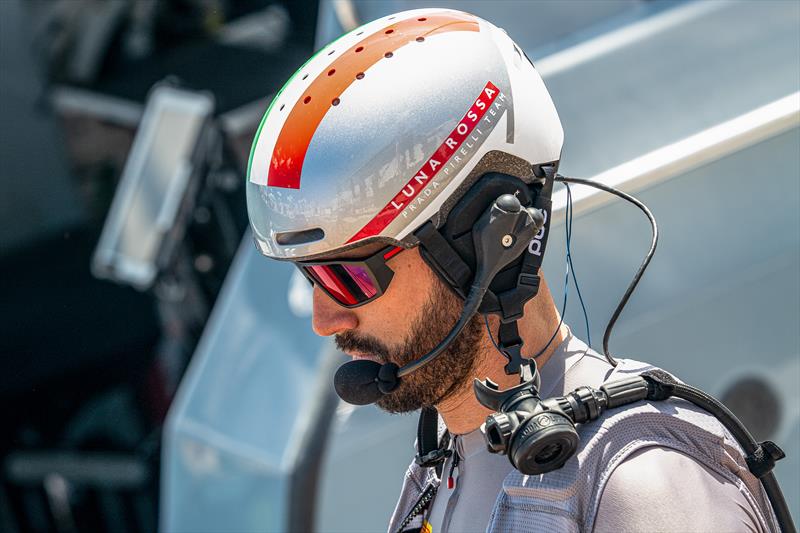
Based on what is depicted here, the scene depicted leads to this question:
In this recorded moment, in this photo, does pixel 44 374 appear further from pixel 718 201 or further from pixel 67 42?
pixel 718 201

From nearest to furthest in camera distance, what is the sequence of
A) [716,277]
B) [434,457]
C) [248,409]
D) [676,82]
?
Result: [434,457], [716,277], [676,82], [248,409]

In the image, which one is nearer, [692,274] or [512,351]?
[512,351]

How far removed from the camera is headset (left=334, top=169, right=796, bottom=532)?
1.48m

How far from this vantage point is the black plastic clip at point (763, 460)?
1.56m

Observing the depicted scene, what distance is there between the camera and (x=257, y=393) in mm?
2674

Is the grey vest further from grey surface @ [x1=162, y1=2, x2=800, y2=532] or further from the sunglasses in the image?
grey surface @ [x1=162, y1=2, x2=800, y2=532]

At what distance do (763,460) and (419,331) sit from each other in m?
0.53

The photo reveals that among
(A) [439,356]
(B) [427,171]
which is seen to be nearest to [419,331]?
(A) [439,356]

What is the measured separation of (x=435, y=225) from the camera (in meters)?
1.67

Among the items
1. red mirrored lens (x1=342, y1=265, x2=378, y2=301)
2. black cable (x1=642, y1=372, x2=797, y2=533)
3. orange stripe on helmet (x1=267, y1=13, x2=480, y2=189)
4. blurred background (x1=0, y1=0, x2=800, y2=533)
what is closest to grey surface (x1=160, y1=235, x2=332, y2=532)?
blurred background (x1=0, y1=0, x2=800, y2=533)

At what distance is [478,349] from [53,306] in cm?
667

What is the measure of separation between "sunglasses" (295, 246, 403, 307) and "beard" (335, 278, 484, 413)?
0.08 m

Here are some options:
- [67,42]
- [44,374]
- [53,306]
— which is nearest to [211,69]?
[67,42]

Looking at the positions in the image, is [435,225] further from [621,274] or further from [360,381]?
[621,274]
